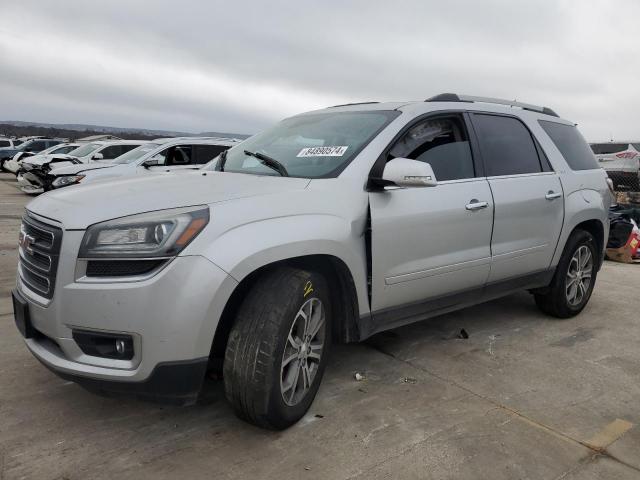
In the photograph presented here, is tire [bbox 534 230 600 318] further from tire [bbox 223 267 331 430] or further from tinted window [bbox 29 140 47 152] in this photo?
tinted window [bbox 29 140 47 152]

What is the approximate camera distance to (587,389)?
349 centimetres

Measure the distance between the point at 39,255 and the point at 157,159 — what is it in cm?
840

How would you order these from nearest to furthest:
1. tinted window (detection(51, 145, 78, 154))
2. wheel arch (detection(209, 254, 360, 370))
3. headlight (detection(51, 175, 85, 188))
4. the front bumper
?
the front bumper, wheel arch (detection(209, 254, 360, 370)), headlight (detection(51, 175, 85, 188)), tinted window (detection(51, 145, 78, 154))

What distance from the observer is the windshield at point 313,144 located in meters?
3.25

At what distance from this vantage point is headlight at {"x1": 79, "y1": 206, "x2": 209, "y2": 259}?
2381mm

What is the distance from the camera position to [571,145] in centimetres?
490

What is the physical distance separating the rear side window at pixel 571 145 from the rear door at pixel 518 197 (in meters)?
0.35

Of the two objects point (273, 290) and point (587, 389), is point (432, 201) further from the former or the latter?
point (587, 389)

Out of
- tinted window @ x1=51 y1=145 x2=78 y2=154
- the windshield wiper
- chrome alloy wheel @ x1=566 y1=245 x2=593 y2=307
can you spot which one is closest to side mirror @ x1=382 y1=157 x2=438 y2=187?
the windshield wiper

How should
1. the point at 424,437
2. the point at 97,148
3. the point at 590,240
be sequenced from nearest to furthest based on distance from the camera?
the point at 424,437 < the point at 590,240 < the point at 97,148

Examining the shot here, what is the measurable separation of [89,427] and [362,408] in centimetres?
146

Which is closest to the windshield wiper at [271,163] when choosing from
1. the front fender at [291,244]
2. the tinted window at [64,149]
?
the front fender at [291,244]

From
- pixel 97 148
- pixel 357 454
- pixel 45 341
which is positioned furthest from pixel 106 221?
pixel 97 148

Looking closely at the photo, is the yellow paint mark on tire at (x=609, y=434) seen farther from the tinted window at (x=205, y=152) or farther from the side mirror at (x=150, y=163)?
the tinted window at (x=205, y=152)
